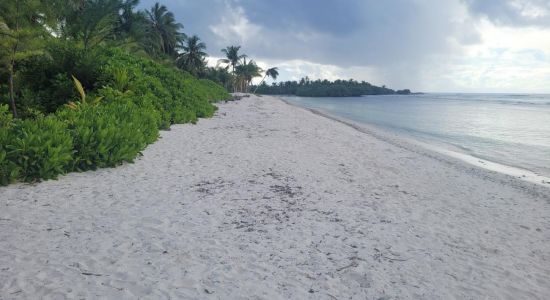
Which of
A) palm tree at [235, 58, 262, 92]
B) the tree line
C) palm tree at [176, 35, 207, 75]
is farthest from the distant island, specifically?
the tree line

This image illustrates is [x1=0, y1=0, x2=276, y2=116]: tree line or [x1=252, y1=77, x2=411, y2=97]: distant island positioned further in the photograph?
[x1=252, y1=77, x2=411, y2=97]: distant island

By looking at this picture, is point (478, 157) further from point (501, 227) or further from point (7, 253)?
point (7, 253)

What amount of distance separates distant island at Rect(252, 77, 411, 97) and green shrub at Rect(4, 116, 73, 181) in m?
129

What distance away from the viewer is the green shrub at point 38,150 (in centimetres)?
612

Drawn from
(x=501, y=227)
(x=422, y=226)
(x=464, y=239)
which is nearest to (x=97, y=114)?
(x=422, y=226)

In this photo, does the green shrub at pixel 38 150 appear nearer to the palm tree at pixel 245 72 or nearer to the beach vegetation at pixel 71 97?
the beach vegetation at pixel 71 97

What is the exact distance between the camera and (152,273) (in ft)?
12.6

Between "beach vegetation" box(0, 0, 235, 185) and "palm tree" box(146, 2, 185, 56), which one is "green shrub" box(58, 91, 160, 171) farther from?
"palm tree" box(146, 2, 185, 56)

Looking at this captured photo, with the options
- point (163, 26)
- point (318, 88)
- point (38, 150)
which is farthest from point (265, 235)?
point (318, 88)

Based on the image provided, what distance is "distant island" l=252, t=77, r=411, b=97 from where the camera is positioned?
445 feet

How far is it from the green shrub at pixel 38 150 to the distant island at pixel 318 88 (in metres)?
129

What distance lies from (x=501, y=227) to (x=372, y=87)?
17242cm

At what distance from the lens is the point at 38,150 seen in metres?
6.23

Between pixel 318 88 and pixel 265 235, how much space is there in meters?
138
